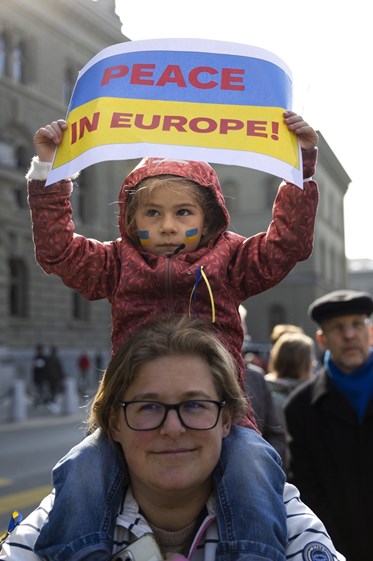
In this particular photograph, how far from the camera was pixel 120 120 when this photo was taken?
8.07 ft

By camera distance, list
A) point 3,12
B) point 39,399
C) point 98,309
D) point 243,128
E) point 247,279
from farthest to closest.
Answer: point 98,309, point 3,12, point 39,399, point 247,279, point 243,128

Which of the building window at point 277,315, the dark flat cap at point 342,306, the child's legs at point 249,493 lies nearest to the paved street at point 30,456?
the dark flat cap at point 342,306

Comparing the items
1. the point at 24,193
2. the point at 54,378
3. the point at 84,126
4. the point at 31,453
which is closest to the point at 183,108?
the point at 84,126

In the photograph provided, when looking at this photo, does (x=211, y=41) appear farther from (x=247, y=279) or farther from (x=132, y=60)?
(x=247, y=279)

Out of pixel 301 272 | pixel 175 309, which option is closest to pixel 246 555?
pixel 175 309

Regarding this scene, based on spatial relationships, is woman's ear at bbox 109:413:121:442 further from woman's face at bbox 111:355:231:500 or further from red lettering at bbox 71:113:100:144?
red lettering at bbox 71:113:100:144

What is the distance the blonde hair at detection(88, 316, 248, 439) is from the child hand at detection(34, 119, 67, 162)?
70cm

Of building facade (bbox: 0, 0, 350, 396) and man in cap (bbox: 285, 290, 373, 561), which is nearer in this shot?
man in cap (bbox: 285, 290, 373, 561)

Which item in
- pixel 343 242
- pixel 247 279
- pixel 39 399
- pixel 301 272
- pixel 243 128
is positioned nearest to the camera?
pixel 243 128

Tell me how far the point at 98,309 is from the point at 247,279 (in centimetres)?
3181

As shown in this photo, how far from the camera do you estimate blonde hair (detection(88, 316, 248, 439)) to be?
6.91 feet

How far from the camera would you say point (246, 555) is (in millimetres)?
1942

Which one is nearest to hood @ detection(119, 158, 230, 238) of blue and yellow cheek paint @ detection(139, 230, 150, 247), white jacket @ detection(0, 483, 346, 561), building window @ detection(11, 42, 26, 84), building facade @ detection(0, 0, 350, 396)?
blue and yellow cheek paint @ detection(139, 230, 150, 247)

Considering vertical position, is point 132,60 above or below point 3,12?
below
